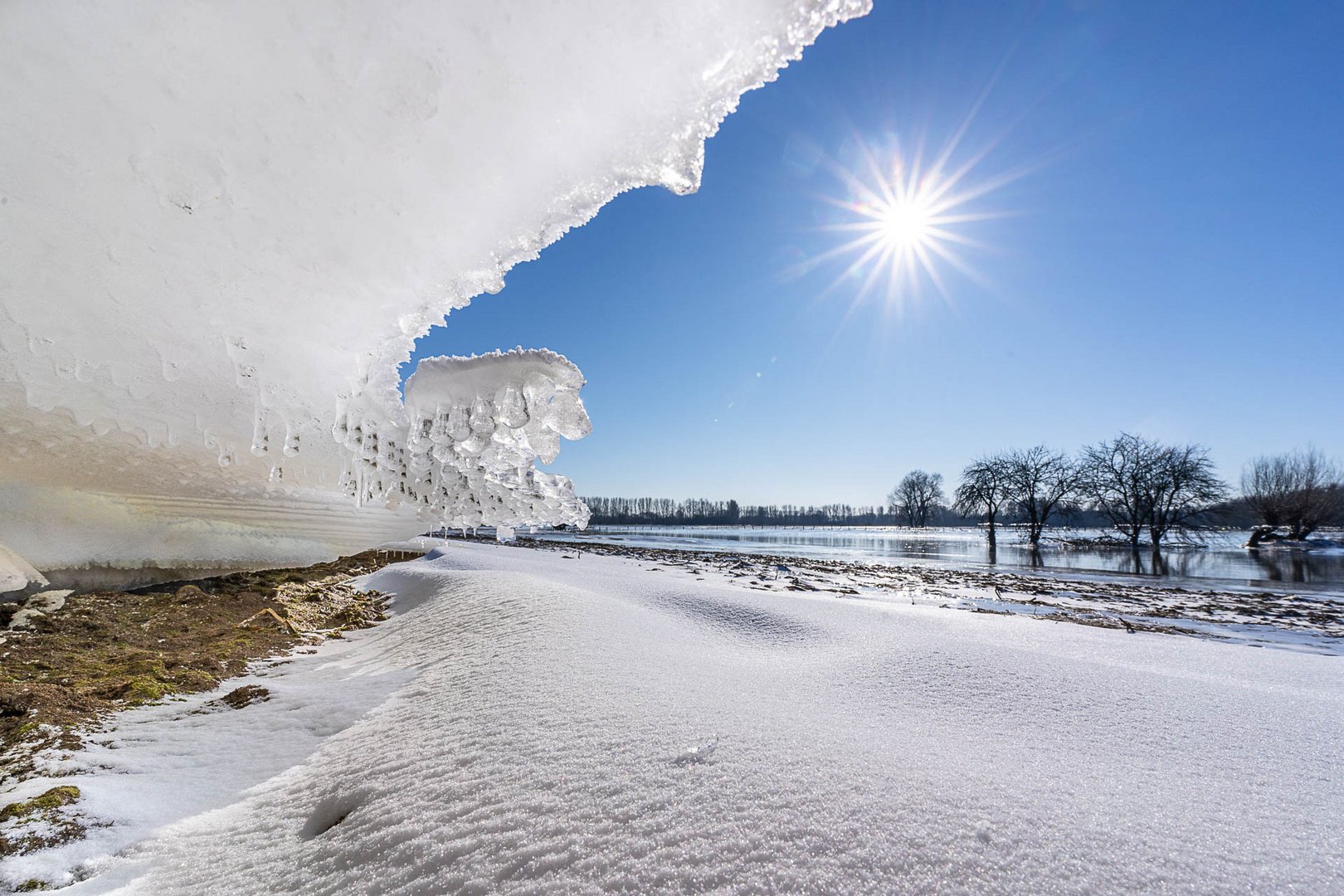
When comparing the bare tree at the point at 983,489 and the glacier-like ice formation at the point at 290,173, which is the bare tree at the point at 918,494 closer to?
the bare tree at the point at 983,489

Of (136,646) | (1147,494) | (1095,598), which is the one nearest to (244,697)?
(136,646)

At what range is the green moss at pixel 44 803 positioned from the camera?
180cm

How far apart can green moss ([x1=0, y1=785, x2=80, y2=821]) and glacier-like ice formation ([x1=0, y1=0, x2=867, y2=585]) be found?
1599mm

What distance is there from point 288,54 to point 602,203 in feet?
2.86

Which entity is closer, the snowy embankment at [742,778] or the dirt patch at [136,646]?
the snowy embankment at [742,778]

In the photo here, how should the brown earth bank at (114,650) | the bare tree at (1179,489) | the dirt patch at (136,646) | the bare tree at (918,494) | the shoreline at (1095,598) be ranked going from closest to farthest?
1. the brown earth bank at (114,650)
2. the dirt patch at (136,646)
3. the shoreline at (1095,598)
4. the bare tree at (1179,489)
5. the bare tree at (918,494)

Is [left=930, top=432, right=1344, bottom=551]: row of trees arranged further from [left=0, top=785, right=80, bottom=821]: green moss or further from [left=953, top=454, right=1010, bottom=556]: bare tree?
[left=0, top=785, right=80, bottom=821]: green moss

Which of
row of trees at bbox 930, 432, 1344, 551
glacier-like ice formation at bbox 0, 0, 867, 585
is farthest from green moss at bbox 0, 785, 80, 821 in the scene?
row of trees at bbox 930, 432, 1344, 551

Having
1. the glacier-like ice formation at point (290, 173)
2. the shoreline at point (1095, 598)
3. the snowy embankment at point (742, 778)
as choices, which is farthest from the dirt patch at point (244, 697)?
the shoreline at point (1095, 598)

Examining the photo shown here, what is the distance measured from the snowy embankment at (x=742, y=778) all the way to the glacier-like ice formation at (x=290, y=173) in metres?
1.76

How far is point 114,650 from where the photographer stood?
370 cm

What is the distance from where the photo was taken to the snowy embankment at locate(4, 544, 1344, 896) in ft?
4.00

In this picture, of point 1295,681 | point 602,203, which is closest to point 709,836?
point 602,203

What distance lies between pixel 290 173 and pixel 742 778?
7.80ft
